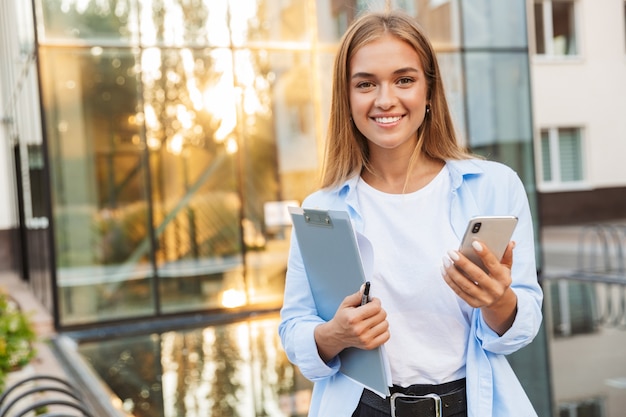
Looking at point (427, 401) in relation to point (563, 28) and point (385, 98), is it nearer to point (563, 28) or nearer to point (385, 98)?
point (385, 98)

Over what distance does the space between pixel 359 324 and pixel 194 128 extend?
969 centimetres

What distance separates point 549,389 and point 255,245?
20.3ft

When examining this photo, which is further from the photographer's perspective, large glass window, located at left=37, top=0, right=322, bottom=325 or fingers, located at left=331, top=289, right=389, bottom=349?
large glass window, located at left=37, top=0, right=322, bottom=325

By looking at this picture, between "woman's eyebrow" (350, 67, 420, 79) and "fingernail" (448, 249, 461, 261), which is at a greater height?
"woman's eyebrow" (350, 67, 420, 79)

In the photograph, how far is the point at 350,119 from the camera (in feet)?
6.22

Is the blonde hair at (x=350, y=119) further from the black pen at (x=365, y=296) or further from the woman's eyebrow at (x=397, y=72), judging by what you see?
the black pen at (x=365, y=296)

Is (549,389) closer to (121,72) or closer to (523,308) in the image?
(523,308)

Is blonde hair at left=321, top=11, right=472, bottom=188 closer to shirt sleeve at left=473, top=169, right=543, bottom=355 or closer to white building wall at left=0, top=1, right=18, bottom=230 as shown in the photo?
shirt sleeve at left=473, top=169, right=543, bottom=355

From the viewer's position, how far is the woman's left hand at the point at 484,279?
147 centimetres

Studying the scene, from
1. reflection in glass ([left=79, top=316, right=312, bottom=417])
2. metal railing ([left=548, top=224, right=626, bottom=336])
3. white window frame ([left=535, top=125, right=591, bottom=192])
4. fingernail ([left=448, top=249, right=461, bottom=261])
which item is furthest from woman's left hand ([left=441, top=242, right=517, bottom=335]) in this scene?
white window frame ([left=535, top=125, right=591, bottom=192])

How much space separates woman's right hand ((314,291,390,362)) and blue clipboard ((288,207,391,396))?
4 centimetres

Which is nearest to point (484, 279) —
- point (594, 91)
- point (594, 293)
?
point (594, 293)

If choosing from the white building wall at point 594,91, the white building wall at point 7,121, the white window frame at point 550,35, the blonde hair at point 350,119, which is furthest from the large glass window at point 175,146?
the white window frame at point 550,35

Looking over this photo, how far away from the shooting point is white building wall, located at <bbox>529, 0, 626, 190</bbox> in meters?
23.5
